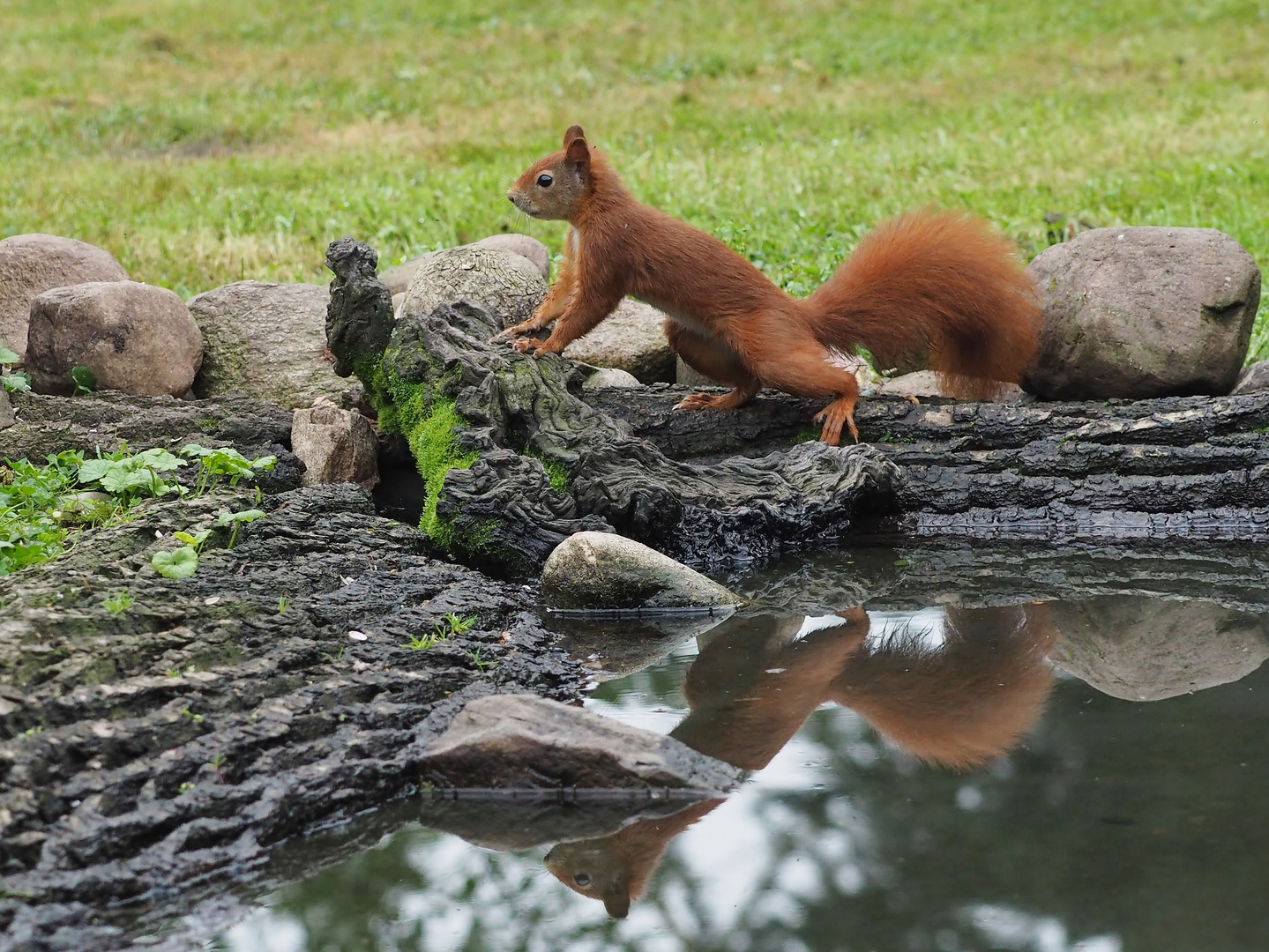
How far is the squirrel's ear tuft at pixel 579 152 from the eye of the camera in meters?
5.54

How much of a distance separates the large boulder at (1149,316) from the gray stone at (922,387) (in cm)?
22

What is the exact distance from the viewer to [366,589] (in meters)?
3.96

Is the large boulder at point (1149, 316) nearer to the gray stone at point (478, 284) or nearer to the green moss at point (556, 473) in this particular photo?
the green moss at point (556, 473)

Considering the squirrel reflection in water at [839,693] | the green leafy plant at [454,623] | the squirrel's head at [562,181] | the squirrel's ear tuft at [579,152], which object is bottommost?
the squirrel reflection in water at [839,693]

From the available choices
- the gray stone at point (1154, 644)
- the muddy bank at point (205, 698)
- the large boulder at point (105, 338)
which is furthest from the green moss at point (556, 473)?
the large boulder at point (105, 338)

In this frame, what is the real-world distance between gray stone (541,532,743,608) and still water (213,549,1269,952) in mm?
234

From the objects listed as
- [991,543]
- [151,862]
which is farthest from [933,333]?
[151,862]

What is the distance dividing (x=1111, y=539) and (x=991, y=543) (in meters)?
0.45

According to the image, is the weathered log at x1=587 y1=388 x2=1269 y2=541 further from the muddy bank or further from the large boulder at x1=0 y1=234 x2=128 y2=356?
the large boulder at x1=0 y1=234 x2=128 y2=356

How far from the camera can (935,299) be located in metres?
5.37

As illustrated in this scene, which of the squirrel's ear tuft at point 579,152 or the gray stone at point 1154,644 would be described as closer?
the gray stone at point 1154,644

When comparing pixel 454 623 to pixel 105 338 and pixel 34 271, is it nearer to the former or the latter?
pixel 105 338

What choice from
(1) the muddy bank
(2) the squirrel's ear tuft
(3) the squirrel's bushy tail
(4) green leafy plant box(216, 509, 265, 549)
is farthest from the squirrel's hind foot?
(4) green leafy plant box(216, 509, 265, 549)

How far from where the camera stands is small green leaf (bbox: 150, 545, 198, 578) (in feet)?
11.9
